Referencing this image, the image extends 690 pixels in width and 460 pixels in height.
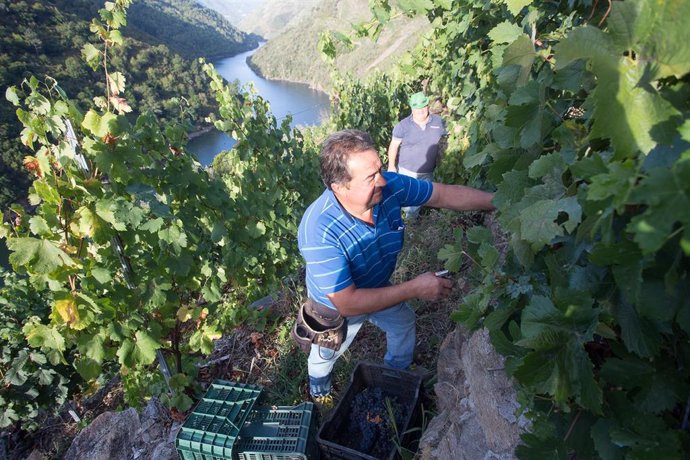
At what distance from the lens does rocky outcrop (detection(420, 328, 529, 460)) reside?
154cm

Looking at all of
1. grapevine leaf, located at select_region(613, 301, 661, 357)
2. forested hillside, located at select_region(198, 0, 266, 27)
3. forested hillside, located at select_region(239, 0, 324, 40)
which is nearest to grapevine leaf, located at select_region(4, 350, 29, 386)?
grapevine leaf, located at select_region(613, 301, 661, 357)

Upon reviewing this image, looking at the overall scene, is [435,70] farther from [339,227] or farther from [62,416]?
[62,416]

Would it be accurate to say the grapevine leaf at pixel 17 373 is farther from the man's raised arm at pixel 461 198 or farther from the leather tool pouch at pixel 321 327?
the man's raised arm at pixel 461 198

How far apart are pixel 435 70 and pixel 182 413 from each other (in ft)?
19.4

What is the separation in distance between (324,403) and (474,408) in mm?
1286

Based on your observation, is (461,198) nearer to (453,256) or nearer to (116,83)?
(453,256)

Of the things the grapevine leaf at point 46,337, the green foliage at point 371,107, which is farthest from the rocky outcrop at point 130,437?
the green foliage at point 371,107

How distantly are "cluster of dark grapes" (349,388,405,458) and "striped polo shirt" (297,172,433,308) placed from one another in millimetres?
755

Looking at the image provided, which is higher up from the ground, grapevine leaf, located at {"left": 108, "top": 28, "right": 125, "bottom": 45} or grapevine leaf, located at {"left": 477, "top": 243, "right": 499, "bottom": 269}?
grapevine leaf, located at {"left": 108, "top": 28, "right": 125, "bottom": 45}

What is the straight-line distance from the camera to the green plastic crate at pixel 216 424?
7.16 ft

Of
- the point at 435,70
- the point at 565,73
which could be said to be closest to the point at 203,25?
the point at 435,70

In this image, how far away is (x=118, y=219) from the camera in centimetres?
210

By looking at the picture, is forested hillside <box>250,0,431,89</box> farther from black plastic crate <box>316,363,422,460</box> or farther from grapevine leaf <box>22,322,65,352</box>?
grapevine leaf <box>22,322,65,352</box>

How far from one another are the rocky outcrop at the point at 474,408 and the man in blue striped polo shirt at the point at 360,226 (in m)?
0.36
